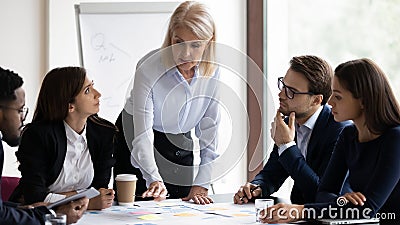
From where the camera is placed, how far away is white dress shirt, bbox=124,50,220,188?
2.98m

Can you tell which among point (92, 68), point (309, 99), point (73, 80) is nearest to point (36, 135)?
point (73, 80)

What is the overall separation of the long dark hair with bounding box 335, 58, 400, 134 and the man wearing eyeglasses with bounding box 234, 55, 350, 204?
0.32 metres

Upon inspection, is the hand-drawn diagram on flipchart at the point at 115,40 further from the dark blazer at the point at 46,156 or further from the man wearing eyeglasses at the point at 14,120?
the man wearing eyeglasses at the point at 14,120

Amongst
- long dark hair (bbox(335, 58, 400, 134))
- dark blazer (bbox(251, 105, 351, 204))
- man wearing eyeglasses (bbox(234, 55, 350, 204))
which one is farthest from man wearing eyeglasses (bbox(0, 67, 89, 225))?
long dark hair (bbox(335, 58, 400, 134))

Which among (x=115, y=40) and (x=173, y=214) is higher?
(x=115, y=40)

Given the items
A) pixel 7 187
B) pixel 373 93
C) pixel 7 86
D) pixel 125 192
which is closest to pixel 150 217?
pixel 125 192

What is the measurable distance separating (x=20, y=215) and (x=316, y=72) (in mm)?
1262

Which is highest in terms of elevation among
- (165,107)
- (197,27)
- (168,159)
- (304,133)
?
(197,27)

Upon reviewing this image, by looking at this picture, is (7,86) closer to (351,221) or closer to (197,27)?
(197,27)

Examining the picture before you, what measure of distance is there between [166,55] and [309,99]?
0.63 meters

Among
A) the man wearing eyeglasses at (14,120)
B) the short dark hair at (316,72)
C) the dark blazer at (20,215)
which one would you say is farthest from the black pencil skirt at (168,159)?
the dark blazer at (20,215)

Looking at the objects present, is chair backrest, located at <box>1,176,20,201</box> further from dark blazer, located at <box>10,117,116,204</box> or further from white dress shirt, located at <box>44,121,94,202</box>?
white dress shirt, located at <box>44,121,94,202</box>

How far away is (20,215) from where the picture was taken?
2125 mm

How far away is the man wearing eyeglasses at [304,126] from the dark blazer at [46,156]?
559mm
